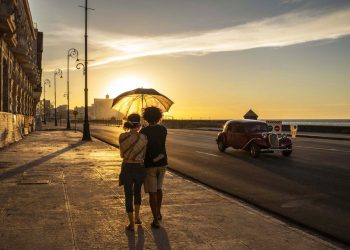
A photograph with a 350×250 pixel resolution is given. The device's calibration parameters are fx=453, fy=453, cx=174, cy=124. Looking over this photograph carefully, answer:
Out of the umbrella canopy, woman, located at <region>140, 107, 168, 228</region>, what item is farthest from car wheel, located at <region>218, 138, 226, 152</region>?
woman, located at <region>140, 107, 168, 228</region>

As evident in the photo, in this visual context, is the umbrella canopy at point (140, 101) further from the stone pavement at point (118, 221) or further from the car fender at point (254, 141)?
the car fender at point (254, 141)

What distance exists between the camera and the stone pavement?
604 centimetres

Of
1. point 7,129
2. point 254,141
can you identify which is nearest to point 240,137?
point 254,141

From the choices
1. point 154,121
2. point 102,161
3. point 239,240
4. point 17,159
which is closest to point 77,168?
point 102,161

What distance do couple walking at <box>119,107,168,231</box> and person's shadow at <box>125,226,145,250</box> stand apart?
139mm

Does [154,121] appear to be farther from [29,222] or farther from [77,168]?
[77,168]

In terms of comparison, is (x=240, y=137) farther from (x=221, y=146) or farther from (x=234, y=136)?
(x=221, y=146)

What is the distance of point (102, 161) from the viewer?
16875 mm

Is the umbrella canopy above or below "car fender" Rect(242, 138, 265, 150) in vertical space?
above

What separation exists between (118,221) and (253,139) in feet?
42.6

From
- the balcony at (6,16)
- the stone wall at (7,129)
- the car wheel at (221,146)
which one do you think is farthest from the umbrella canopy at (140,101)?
the stone wall at (7,129)

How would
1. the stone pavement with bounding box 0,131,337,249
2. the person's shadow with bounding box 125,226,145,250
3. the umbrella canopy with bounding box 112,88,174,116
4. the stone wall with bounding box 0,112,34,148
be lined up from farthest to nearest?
the stone wall with bounding box 0,112,34,148 → the umbrella canopy with bounding box 112,88,174,116 → the stone pavement with bounding box 0,131,337,249 → the person's shadow with bounding box 125,226,145,250

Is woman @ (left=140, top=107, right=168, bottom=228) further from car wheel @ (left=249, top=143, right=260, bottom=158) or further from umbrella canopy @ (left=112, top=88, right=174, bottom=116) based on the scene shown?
car wheel @ (left=249, top=143, right=260, bottom=158)

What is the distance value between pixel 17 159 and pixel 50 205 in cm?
969
